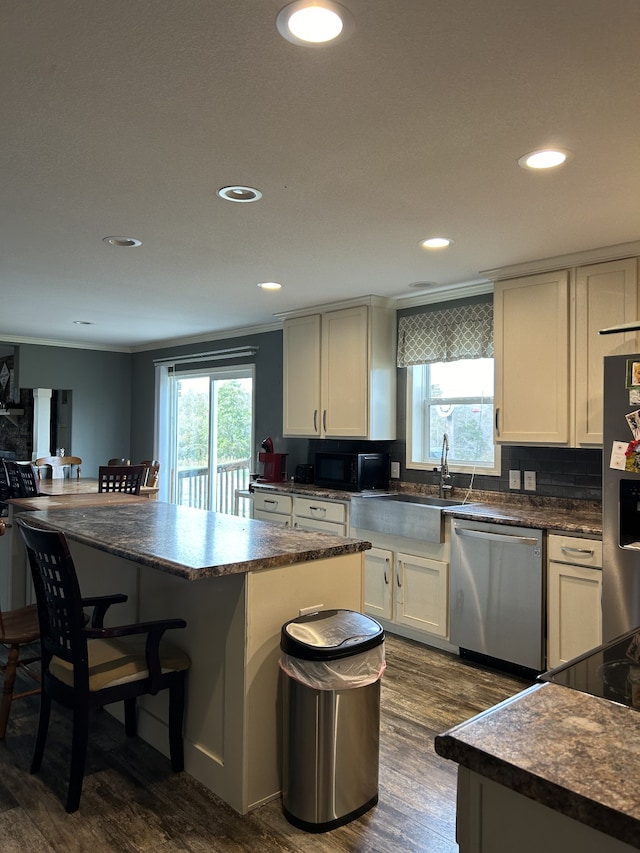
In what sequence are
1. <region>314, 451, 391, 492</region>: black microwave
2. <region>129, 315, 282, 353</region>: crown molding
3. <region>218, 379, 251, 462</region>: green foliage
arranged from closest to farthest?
1. <region>314, 451, 391, 492</region>: black microwave
2. <region>129, 315, 282, 353</region>: crown molding
3. <region>218, 379, 251, 462</region>: green foliage

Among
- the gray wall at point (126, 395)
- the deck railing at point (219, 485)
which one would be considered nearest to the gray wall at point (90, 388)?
the gray wall at point (126, 395)

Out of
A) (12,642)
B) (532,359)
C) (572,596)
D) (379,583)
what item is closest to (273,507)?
(379,583)

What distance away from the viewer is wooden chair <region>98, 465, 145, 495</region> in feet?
16.3

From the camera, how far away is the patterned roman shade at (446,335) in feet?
14.0

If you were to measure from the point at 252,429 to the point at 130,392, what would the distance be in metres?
2.65

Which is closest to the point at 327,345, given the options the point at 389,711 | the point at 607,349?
the point at 607,349

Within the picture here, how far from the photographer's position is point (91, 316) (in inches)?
226

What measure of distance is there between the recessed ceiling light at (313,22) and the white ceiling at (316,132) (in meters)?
0.03

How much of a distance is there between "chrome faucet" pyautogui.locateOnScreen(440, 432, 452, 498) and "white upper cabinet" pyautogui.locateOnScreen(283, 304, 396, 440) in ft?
1.71

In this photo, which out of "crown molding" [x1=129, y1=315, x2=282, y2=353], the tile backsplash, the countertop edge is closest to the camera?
the countertop edge

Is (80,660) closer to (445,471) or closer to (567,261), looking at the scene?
(445,471)

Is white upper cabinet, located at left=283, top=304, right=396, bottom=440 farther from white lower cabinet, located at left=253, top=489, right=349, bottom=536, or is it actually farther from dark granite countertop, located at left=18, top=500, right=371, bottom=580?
dark granite countertop, located at left=18, top=500, right=371, bottom=580

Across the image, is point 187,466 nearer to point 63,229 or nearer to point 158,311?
point 158,311

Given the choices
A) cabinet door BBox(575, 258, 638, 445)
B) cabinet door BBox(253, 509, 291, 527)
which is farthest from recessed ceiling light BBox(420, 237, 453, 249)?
cabinet door BBox(253, 509, 291, 527)
